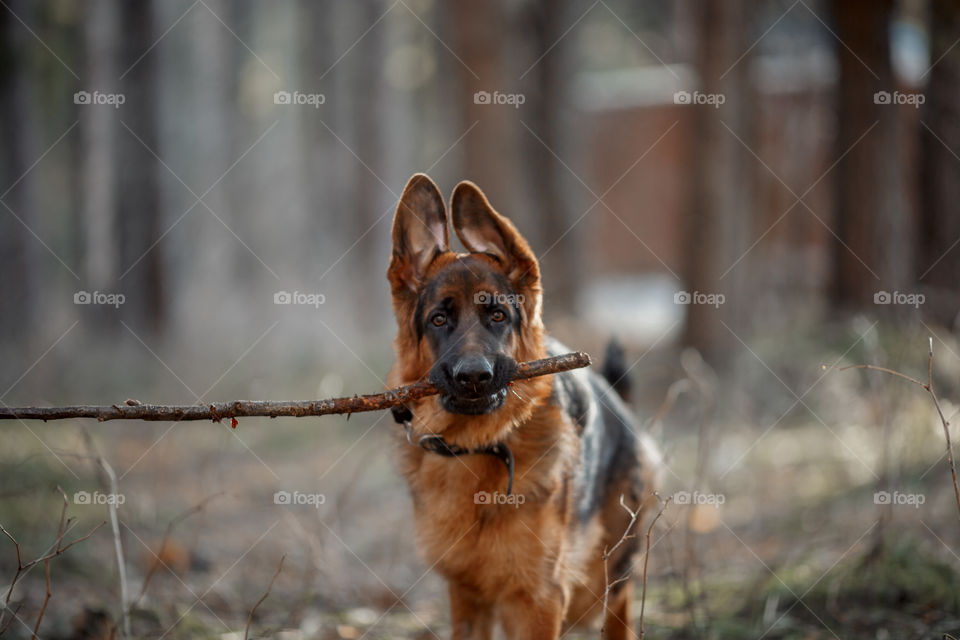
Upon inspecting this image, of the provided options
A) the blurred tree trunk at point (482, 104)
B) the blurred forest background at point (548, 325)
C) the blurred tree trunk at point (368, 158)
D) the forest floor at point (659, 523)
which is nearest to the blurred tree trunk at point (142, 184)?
the blurred forest background at point (548, 325)

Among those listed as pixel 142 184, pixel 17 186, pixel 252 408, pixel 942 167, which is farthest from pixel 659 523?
pixel 17 186

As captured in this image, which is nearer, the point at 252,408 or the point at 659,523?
the point at 252,408

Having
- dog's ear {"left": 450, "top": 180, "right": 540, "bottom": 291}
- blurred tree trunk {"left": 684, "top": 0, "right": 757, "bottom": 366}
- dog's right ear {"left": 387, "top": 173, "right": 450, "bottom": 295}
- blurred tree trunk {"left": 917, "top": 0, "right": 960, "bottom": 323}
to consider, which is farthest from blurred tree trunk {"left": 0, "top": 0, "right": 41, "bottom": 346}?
blurred tree trunk {"left": 917, "top": 0, "right": 960, "bottom": 323}

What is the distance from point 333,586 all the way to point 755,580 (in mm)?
2859

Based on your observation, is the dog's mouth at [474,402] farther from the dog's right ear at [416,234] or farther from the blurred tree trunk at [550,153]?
the blurred tree trunk at [550,153]

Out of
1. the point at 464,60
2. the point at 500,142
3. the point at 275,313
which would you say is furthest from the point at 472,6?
the point at 275,313

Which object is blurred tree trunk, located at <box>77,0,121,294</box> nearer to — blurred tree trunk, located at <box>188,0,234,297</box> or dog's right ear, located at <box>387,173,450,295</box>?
blurred tree trunk, located at <box>188,0,234,297</box>

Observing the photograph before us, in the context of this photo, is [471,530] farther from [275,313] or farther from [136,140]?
[275,313]

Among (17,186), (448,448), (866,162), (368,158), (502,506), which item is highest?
(368,158)

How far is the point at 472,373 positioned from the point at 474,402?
7.2 inches

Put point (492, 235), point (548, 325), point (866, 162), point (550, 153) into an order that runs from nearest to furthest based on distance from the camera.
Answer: point (492, 235) < point (548, 325) < point (866, 162) < point (550, 153)

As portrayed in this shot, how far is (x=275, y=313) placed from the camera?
21.5 meters

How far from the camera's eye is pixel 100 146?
17422 millimetres

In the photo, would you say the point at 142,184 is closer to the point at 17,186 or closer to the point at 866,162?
the point at 17,186
